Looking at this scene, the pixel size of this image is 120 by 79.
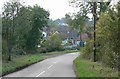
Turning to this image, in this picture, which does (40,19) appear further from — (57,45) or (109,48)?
(109,48)

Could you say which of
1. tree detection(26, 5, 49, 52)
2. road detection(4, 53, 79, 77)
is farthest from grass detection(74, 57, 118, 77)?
tree detection(26, 5, 49, 52)

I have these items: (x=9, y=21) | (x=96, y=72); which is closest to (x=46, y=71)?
(x=96, y=72)

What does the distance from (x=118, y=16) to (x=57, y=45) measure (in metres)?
74.0

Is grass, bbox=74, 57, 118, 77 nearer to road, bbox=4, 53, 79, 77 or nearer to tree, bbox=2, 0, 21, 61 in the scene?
road, bbox=4, 53, 79, 77

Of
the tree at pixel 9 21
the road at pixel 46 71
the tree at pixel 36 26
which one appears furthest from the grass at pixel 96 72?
the tree at pixel 36 26

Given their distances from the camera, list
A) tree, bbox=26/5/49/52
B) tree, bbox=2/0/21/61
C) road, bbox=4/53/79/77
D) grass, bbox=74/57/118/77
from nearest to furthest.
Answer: grass, bbox=74/57/118/77 < road, bbox=4/53/79/77 < tree, bbox=2/0/21/61 < tree, bbox=26/5/49/52

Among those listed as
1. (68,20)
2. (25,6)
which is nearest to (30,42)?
(68,20)

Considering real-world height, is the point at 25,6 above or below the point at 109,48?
above

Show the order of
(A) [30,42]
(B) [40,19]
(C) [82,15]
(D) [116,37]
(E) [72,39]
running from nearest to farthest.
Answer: (D) [116,37] → (C) [82,15] → (A) [30,42] → (B) [40,19] → (E) [72,39]

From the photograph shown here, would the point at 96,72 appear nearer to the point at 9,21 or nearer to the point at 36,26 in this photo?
the point at 9,21

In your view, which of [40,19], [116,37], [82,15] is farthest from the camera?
[40,19]

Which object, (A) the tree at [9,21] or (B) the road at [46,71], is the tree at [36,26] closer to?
(A) the tree at [9,21]

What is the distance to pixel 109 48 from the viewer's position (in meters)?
16.7

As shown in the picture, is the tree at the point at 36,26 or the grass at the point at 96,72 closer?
the grass at the point at 96,72
